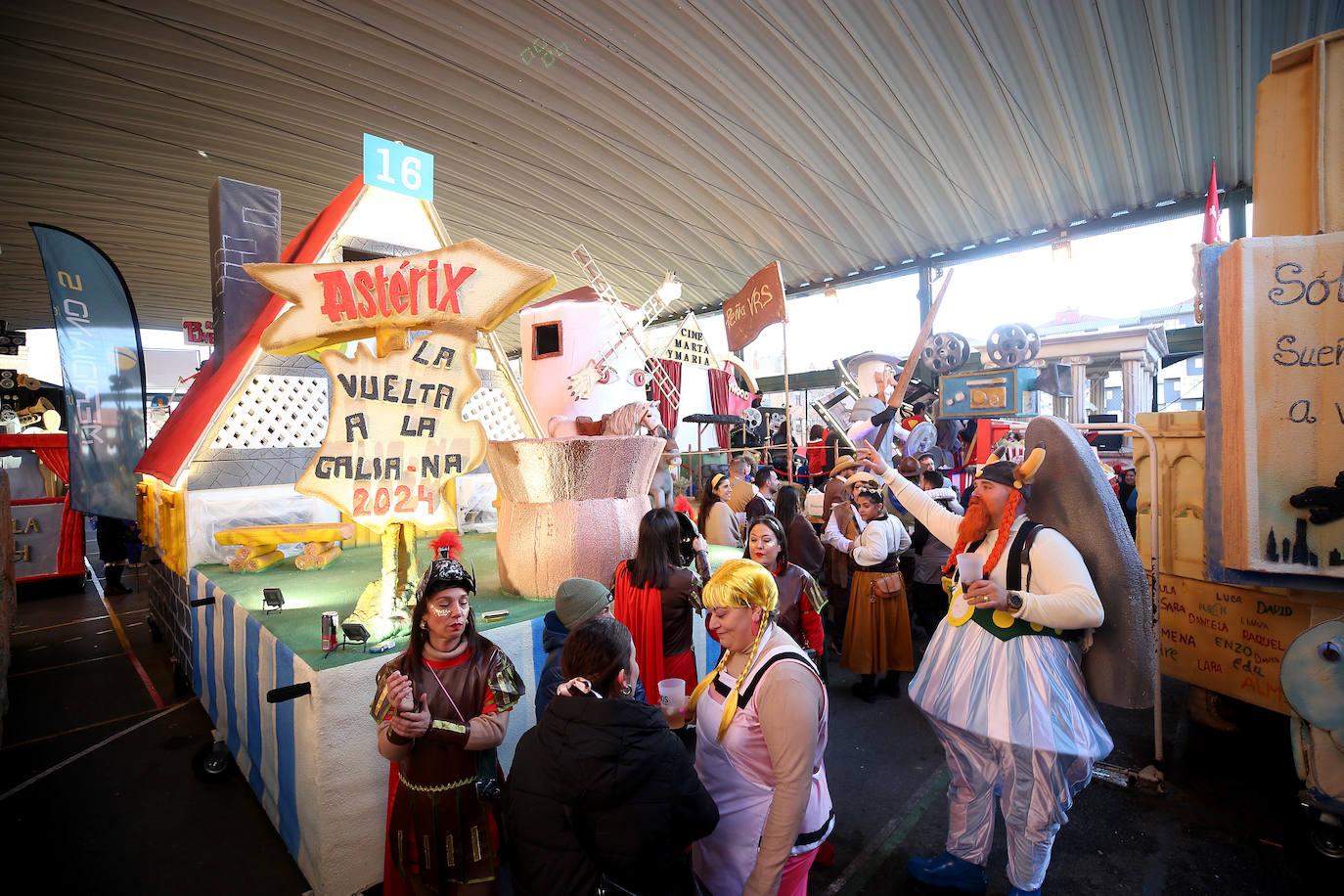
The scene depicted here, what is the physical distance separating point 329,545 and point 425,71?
7.38 metres

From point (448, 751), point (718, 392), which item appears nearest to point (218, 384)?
point (448, 751)

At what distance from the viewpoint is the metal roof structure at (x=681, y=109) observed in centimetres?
761

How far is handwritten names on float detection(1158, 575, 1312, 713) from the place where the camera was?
3.73m

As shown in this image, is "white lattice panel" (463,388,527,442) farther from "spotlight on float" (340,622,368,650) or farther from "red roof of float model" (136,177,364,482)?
"spotlight on float" (340,622,368,650)

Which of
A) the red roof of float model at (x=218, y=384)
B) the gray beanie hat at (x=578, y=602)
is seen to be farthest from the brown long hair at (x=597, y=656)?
the red roof of float model at (x=218, y=384)

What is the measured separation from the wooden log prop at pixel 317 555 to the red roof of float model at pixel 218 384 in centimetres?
125

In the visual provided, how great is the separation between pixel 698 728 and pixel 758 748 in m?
0.31

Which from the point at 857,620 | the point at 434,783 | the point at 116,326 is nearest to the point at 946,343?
the point at 857,620

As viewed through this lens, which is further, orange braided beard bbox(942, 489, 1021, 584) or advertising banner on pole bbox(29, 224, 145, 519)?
advertising banner on pole bbox(29, 224, 145, 519)

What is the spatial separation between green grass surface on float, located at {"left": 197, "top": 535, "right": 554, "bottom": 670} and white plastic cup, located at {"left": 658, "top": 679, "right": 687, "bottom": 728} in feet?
3.93

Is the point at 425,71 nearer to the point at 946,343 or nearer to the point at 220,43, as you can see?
the point at 220,43

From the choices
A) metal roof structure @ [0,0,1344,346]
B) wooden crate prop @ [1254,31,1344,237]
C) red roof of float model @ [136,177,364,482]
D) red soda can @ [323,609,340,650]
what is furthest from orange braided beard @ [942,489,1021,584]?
metal roof structure @ [0,0,1344,346]

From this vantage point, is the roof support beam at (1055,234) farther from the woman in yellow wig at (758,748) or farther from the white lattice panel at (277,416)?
the woman in yellow wig at (758,748)

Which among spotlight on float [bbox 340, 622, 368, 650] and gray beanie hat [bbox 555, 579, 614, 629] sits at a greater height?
gray beanie hat [bbox 555, 579, 614, 629]
